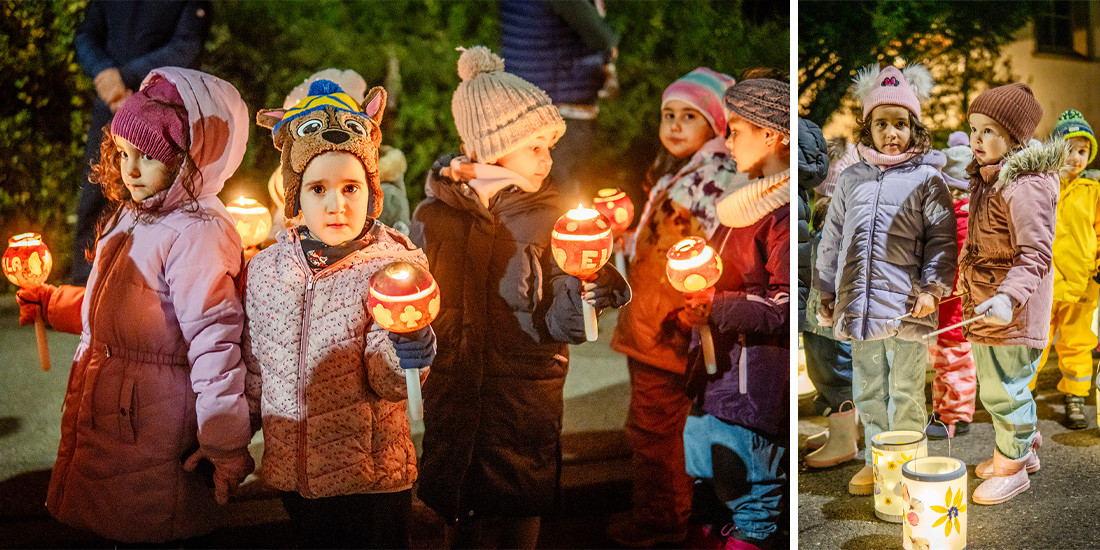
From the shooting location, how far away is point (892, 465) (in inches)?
159

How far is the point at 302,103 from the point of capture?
Result: 3.44 meters

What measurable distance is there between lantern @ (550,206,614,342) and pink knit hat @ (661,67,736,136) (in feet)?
2.68

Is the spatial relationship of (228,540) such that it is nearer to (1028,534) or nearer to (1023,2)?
(1028,534)

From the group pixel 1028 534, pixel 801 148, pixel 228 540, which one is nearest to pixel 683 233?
pixel 801 148

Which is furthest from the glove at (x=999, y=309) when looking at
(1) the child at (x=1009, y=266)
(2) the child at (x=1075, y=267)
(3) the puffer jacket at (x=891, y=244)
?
(2) the child at (x=1075, y=267)

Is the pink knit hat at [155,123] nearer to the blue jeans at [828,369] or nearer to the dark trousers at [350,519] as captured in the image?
the dark trousers at [350,519]

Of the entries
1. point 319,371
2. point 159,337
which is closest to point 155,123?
point 159,337

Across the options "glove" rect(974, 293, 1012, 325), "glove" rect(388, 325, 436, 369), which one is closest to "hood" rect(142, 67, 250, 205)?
"glove" rect(388, 325, 436, 369)

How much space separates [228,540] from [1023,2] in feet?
14.0

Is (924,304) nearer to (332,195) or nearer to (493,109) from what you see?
(493,109)

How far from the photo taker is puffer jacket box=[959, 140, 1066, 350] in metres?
3.84

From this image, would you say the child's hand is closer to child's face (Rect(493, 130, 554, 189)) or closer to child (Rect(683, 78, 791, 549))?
child (Rect(683, 78, 791, 549))

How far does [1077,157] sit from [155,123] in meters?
3.99

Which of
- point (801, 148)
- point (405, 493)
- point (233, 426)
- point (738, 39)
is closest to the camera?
point (233, 426)
